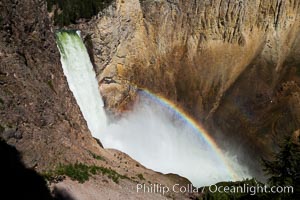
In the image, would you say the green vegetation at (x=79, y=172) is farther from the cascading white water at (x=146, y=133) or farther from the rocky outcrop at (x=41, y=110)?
the cascading white water at (x=146, y=133)

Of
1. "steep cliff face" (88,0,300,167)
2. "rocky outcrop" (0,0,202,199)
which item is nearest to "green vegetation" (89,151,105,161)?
"rocky outcrop" (0,0,202,199)

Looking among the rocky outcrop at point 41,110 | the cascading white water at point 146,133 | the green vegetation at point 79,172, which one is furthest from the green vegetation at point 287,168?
the cascading white water at point 146,133

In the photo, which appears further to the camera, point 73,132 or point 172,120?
point 172,120

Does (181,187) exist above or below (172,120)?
below

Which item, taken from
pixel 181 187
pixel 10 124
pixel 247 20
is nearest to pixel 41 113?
pixel 10 124

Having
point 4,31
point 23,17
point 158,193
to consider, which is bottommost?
point 158,193

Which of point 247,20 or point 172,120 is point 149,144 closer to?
point 172,120

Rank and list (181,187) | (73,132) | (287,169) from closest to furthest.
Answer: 1. (287,169)
2. (73,132)
3. (181,187)
